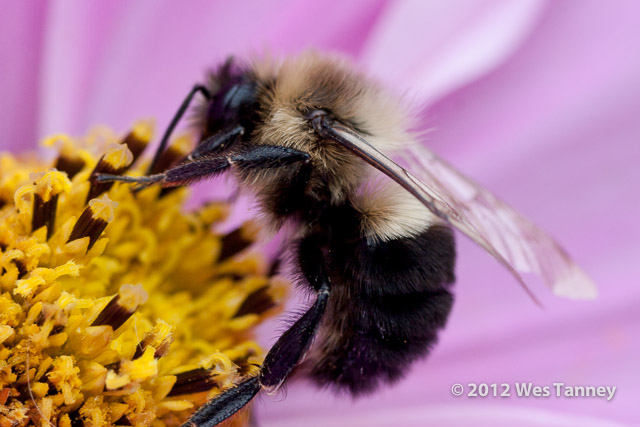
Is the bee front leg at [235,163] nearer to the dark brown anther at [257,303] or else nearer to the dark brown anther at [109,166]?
the dark brown anther at [109,166]

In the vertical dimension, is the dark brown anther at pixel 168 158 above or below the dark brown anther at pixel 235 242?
above

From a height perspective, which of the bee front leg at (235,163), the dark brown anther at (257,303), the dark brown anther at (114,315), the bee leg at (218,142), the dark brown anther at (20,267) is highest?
the bee leg at (218,142)

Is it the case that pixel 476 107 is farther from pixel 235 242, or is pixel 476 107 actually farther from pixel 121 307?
pixel 121 307

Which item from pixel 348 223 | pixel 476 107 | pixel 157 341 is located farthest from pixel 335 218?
pixel 476 107

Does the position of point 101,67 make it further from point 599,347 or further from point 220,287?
point 599,347

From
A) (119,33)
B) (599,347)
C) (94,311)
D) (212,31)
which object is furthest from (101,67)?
(599,347)

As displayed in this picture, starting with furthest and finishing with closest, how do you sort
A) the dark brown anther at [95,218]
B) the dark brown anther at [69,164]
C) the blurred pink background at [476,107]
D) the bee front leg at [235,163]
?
the blurred pink background at [476,107]
the dark brown anther at [69,164]
the dark brown anther at [95,218]
the bee front leg at [235,163]

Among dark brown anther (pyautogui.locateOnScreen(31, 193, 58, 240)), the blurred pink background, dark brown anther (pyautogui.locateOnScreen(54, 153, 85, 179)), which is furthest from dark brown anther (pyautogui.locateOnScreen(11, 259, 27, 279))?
the blurred pink background

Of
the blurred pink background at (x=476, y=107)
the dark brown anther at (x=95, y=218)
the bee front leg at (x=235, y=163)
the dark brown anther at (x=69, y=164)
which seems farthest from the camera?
the blurred pink background at (x=476, y=107)

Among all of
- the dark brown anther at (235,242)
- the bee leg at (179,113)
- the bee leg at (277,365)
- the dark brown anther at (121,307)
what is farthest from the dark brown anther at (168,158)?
the bee leg at (277,365)

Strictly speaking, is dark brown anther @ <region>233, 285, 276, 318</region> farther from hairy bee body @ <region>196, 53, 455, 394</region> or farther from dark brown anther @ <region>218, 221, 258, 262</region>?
hairy bee body @ <region>196, 53, 455, 394</region>
